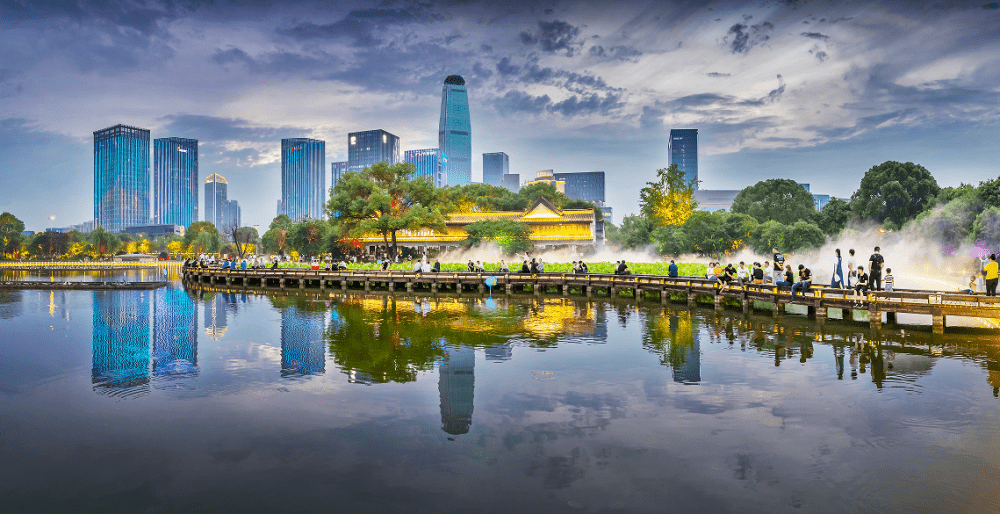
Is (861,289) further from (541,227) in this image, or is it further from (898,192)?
(541,227)

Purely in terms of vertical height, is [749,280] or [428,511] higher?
[749,280]

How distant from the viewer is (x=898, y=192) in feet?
189

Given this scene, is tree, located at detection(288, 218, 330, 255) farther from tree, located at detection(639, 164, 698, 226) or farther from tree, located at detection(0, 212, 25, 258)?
tree, located at detection(0, 212, 25, 258)

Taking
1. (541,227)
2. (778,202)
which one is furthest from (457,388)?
(778,202)

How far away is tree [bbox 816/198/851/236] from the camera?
61247 mm

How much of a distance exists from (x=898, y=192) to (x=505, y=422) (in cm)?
6229

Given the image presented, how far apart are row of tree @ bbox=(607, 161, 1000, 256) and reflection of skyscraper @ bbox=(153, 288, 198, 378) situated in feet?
130

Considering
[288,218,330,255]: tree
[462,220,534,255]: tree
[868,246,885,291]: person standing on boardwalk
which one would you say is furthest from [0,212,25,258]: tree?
[868,246,885,291]: person standing on boardwalk

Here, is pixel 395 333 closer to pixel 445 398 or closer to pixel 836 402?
pixel 445 398

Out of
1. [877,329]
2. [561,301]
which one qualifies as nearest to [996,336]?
[877,329]

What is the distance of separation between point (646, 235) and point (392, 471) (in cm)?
5930

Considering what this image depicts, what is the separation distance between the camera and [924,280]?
3459cm

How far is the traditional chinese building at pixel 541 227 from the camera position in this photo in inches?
2579

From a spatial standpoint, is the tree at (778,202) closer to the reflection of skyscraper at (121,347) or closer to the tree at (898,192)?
the tree at (898,192)
